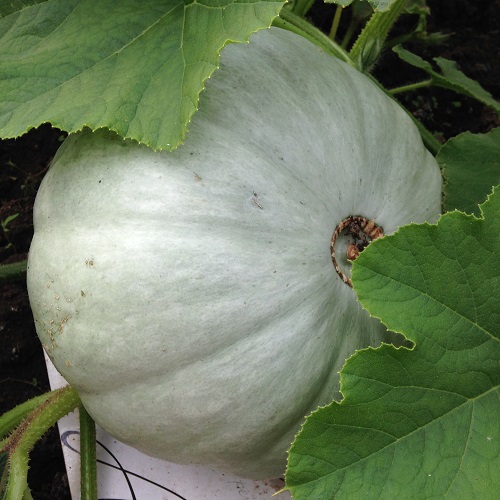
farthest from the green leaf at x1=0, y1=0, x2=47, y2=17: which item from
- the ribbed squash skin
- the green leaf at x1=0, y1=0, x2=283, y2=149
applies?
the ribbed squash skin

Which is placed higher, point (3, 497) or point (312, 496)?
point (312, 496)

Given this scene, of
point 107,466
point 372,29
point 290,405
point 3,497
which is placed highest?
point 372,29

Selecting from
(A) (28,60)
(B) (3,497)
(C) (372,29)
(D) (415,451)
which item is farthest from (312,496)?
(C) (372,29)

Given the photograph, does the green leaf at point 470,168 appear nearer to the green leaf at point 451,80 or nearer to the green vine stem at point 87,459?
the green leaf at point 451,80

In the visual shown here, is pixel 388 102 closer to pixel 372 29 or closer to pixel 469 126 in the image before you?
pixel 372 29

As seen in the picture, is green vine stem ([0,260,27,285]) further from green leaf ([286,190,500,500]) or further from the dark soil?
green leaf ([286,190,500,500])
